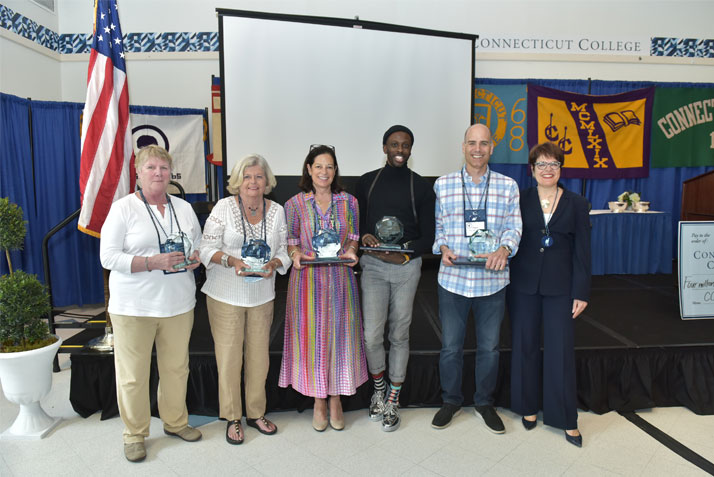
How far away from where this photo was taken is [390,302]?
7.68 ft

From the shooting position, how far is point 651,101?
5922 millimetres

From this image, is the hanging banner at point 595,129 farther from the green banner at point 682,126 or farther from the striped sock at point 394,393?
the striped sock at point 394,393

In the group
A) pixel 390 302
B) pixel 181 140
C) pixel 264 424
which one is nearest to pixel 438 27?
pixel 181 140

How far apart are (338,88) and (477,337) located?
320cm

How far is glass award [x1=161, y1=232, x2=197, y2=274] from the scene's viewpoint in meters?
1.93

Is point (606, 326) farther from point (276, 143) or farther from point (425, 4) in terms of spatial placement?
point (425, 4)

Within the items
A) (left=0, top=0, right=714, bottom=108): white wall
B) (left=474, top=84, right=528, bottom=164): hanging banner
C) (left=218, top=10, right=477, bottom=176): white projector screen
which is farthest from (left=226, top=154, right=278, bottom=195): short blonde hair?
(left=474, top=84, right=528, bottom=164): hanging banner

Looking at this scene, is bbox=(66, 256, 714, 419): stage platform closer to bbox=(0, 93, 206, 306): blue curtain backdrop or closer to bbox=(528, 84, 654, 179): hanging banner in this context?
bbox=(0, 93, 206, 306): blue curtain backdrop

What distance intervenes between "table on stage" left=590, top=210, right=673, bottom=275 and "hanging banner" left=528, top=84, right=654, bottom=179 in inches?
33.9

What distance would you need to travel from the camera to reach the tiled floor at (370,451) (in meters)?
2.08

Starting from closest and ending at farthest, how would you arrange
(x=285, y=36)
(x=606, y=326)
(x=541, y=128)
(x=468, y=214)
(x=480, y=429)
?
1. (x=468, y=214)
2. (x=480, y=429)
3. (x=606, y=326)
4. (x=285, y=36)
5. (x=541, y=128)

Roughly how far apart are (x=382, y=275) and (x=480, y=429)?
1.11 metres

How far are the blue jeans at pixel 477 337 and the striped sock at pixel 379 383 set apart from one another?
0.35 metres

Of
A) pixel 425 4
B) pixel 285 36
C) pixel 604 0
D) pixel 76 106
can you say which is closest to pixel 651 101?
pixel 604 0
